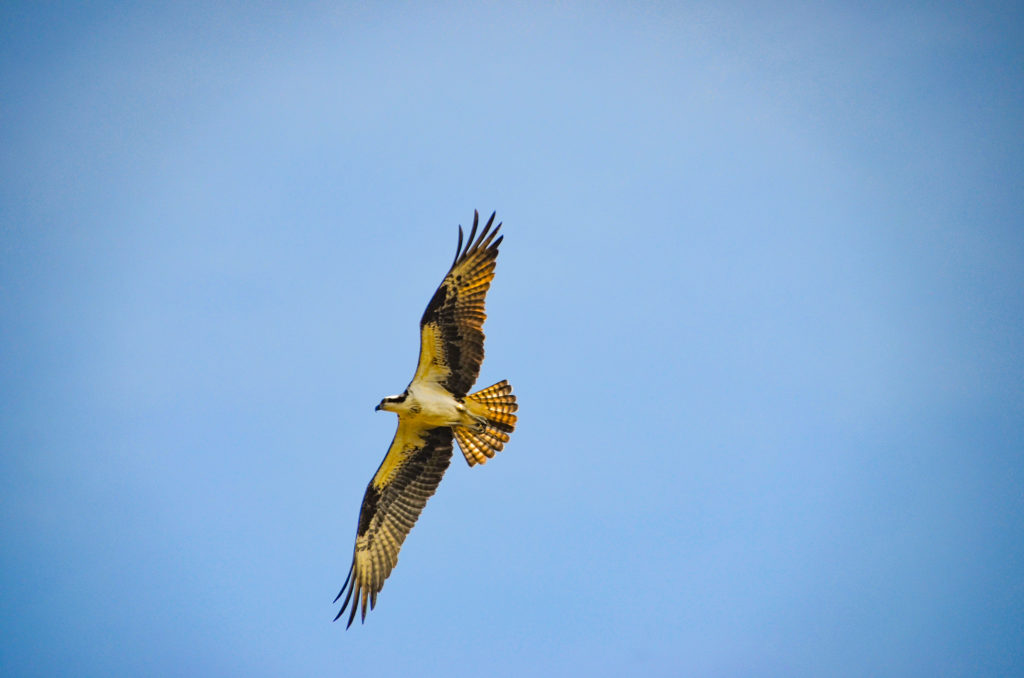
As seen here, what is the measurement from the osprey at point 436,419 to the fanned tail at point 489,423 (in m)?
0.02

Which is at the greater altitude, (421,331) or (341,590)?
(421,331)

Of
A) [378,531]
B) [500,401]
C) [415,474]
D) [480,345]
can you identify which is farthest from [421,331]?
[378,531]

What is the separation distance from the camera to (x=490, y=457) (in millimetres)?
12547

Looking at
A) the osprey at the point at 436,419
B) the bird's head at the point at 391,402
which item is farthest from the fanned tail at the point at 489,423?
the bird's head at the point at 391,402

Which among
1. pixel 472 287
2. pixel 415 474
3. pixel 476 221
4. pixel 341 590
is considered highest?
pixel 476 221

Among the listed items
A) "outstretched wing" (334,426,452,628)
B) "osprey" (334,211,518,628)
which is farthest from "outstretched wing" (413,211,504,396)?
"outstretched wing" (334,426,452,628)

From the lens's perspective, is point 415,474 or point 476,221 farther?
point 415,474

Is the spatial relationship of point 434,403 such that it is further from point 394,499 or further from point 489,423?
point 394,499

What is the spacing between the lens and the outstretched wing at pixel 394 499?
40.9 ft

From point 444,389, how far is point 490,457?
144 centimetres

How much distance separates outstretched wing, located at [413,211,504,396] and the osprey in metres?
0.01

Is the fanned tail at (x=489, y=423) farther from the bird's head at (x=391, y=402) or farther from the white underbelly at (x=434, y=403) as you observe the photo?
the bird's head at (x=391, y=402)

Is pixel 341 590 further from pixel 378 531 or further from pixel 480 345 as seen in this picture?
pixel 480 345

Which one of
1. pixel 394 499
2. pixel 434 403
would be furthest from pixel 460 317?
pixel 394 499
